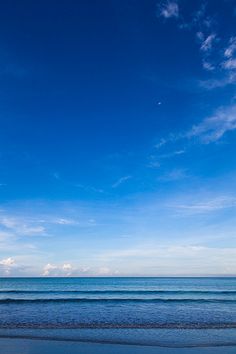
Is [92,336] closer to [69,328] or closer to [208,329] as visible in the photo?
[69,328]

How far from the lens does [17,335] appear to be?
15148mm

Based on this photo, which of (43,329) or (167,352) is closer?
(167,352)

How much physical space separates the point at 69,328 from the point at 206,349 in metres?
7.67

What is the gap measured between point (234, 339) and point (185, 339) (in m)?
2.25

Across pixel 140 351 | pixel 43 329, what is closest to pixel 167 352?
pixel 140 351

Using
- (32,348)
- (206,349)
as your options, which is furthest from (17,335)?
(206,349)

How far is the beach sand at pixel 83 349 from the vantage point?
479 inches

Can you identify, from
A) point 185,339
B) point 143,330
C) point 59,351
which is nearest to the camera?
point 59,351

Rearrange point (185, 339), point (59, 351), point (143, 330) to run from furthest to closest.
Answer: point (143, 330)
point (185, 339)
point (59, 351)

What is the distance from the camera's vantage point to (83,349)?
12562mm

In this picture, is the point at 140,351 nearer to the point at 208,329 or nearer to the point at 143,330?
the point at 143,330

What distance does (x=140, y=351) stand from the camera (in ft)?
40.7

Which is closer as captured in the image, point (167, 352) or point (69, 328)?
point (167, 352)

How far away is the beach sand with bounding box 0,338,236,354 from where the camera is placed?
12.2 m
